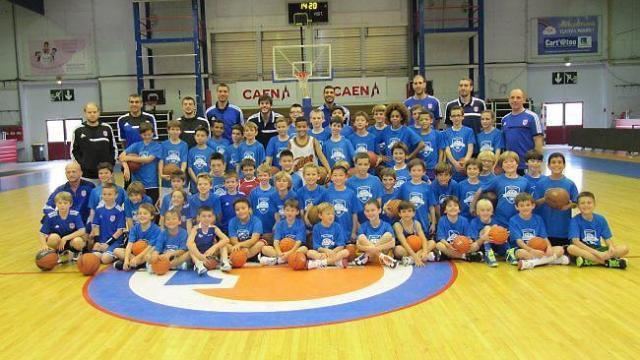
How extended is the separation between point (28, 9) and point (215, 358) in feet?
79.9

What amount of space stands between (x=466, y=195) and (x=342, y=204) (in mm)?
1477

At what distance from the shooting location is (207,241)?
5.69m

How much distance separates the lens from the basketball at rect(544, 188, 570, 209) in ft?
18.0

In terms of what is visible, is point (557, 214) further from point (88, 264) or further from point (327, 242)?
point (88, 264)

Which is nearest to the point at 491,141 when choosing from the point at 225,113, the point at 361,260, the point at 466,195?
the point at 466,195

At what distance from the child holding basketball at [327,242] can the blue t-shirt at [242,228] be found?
682 mm

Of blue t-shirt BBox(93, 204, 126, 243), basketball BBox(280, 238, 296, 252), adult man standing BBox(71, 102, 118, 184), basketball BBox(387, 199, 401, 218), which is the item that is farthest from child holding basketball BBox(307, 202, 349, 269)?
adult man standing BBox(71, 102, 118, 184)

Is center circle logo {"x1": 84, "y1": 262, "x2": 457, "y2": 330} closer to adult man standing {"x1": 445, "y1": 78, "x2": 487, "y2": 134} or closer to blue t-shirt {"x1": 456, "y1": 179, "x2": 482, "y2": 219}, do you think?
blue t-shirt {"x1": 456, "y1": 179, "x2": 482, "y2": 219}

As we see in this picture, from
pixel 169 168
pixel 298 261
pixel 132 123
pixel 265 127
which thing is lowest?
pixel 298 261

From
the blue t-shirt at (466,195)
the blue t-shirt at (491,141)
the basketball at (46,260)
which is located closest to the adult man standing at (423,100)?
the blue t-shirt at (491,141)

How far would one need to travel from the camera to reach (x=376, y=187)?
5984 mm

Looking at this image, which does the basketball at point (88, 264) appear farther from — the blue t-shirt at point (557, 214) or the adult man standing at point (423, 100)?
the blue t-shirt at point (557, 214)

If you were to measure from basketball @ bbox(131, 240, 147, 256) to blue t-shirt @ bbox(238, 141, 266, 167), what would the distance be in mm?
1821

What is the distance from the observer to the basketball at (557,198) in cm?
548
